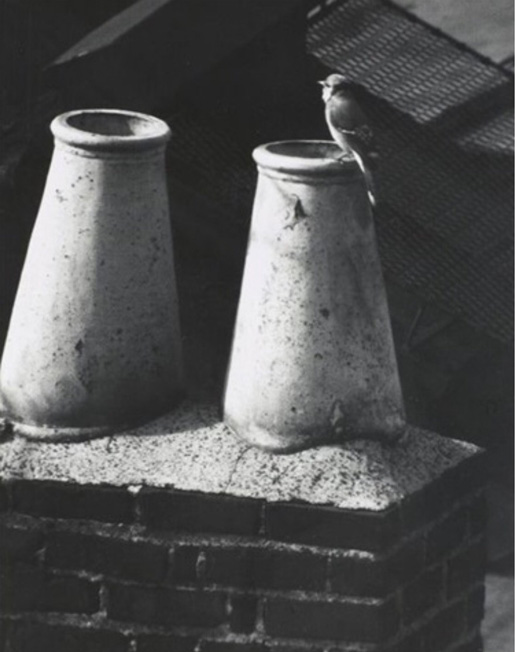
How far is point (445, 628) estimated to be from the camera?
6.94ft

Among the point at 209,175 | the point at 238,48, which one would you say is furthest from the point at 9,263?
the point at 238,48

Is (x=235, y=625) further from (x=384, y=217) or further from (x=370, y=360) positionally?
(x=384, y=217)

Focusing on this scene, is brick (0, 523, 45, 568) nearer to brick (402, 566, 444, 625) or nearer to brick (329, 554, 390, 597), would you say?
brick (329, 554, 390, 597)

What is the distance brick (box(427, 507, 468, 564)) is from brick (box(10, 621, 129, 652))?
1.45 feet

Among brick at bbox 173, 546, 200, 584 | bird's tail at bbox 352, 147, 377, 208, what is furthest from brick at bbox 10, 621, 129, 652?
bird's tail at bbox 352, 147, 377, 208

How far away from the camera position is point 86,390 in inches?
81.0

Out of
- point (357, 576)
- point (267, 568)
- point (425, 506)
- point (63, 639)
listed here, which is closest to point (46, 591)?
point (63, 639)

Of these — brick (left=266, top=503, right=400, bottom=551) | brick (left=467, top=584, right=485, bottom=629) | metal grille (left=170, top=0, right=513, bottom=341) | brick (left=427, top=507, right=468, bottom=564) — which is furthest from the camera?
metal grille (left=170, top=0, right=513, bottom=341)

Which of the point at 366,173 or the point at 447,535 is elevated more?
the point at 366,173

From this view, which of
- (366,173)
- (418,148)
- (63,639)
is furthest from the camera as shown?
(418,148)

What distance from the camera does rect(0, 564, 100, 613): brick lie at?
201 cm

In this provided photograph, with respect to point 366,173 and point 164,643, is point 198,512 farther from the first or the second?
point 366,173

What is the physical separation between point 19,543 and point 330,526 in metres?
0.43

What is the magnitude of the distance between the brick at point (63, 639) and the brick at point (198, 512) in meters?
0.18
